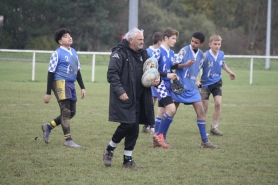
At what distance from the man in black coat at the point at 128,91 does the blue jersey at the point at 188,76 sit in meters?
1.88

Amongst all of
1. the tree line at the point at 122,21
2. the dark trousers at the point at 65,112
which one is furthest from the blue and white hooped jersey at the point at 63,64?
the tree line at the point at 122,21

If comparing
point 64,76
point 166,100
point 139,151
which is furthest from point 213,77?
point 64,76

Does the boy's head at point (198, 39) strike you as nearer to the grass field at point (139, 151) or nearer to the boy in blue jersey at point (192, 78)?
the boy in blue jersey at point (192, 78)

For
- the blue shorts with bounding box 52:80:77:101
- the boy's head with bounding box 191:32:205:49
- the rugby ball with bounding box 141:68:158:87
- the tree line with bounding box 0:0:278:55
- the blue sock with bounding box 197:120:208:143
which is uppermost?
the tree line with bounding box 0:0:278:55

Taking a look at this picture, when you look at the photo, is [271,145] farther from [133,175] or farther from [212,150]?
[133,175]

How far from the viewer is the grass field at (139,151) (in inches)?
254

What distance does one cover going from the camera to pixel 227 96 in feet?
61.5

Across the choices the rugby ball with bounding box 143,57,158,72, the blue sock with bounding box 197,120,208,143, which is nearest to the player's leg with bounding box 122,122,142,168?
the rugby ball with bounding box 143,57,158,72

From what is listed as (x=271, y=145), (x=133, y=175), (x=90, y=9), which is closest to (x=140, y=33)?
(x=133, y=175)

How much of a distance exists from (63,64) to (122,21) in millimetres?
52387

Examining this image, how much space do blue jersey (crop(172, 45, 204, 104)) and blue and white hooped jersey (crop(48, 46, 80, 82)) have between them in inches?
68.3

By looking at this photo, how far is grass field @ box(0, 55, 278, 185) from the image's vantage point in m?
6.45

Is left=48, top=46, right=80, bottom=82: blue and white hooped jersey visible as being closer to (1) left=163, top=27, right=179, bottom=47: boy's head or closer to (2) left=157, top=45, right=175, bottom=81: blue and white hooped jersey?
(2) left=157, top=45, right=175, bottom=81: blue and white hooped jersey

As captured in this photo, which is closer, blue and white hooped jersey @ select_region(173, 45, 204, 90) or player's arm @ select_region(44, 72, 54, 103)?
player's arm @ select_region(44, 72, 54, 103)
